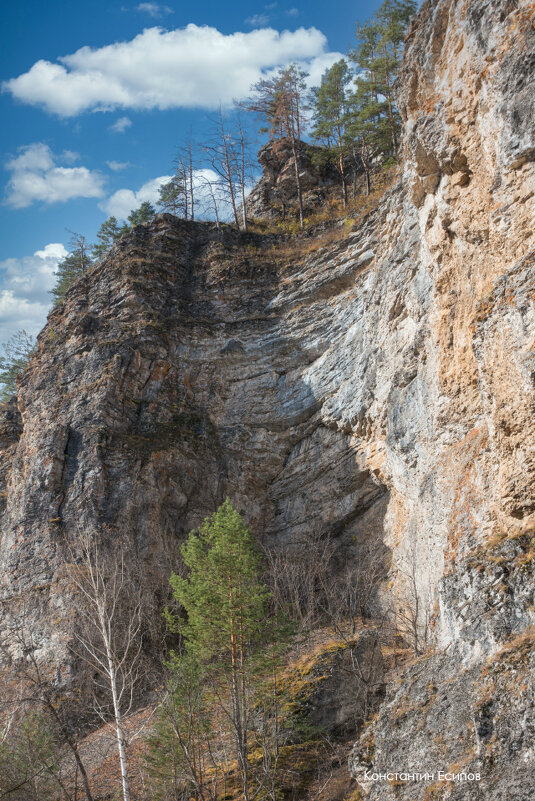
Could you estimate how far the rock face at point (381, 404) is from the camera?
25.3ft

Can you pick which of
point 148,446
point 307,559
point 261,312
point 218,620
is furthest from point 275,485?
point 218,620

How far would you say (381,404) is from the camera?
19.8m

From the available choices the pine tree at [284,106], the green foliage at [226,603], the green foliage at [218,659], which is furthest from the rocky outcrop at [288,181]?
the green foliage at [218,659]

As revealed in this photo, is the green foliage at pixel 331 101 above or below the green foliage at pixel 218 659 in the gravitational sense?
above

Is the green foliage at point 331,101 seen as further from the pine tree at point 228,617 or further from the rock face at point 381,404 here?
the pine tree at point 228,617

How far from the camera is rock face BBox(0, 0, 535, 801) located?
773cm

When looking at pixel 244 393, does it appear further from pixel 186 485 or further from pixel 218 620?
A: pixel 218 620

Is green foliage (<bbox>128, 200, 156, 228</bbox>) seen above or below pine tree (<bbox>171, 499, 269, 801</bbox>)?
above

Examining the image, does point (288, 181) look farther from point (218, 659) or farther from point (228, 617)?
point (218, 659)

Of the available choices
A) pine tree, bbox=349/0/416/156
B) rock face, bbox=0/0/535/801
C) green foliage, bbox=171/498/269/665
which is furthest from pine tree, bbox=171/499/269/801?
pine tree, bbox=349/0/416/156

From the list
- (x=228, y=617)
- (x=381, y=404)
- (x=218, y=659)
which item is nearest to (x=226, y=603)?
(x=228, y=617)

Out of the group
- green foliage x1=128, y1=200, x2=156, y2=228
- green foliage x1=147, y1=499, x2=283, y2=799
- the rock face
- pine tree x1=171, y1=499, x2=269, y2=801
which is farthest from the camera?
green foliage x1=128, y1=200, x2=156, y2=228

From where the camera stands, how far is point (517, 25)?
388 inches

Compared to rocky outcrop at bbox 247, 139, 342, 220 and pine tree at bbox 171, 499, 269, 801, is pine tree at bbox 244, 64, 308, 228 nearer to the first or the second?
rocky outcrop at bbox 247, 139, 342, 220
